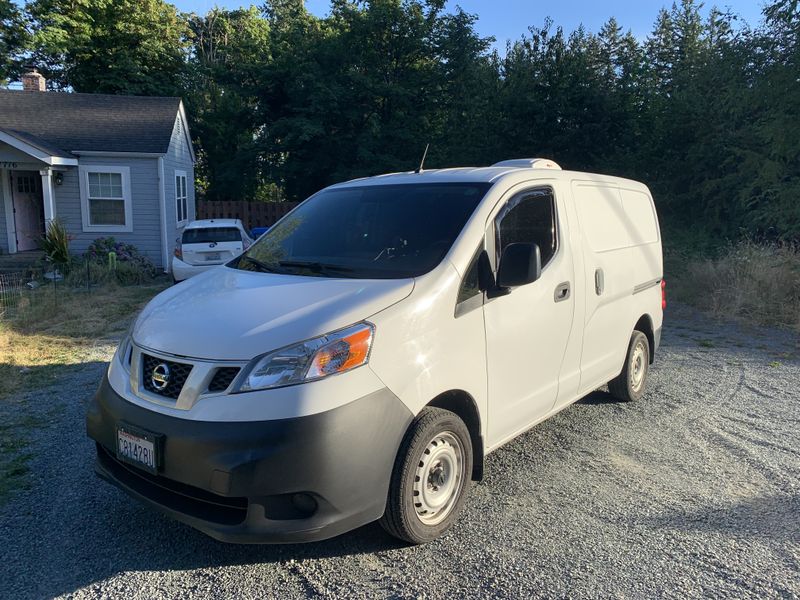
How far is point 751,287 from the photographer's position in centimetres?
1066

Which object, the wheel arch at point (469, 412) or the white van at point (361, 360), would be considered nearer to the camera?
the white van at point (361, 360)

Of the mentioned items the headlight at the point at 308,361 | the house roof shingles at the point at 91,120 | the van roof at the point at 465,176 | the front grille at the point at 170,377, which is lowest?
the front grille at the point at 170,377

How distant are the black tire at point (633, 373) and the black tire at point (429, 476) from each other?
8.92 feet

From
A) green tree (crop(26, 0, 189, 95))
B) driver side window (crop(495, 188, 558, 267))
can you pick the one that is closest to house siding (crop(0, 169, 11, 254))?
green tree (crop(26, 0, 189, 95))

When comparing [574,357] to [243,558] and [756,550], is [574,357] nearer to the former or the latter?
[756,550]

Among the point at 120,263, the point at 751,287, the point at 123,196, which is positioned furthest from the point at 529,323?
the point at 123,196

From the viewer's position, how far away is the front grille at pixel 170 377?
297 centimetres

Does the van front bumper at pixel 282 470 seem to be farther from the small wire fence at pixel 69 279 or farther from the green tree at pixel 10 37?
the green tree at pixel 10 37

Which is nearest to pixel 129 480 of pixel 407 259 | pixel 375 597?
pixel 375 597

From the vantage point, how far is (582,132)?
18.7 meters

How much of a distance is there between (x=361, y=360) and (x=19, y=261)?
15899 mm

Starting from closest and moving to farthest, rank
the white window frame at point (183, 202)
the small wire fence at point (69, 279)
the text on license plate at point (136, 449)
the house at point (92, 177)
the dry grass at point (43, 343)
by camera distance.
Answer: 1. the text on license plate at point (136, 449)
2. the dry grass at point (43, 343)
3. the small wire fence at point (69, 279)
4. the house at point (92, 177)
5. the white window frame at point (183, 202)

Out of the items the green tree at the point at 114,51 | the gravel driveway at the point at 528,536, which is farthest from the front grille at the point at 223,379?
the green tree at the point at 114,51

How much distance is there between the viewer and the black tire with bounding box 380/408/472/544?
10.1 feet
